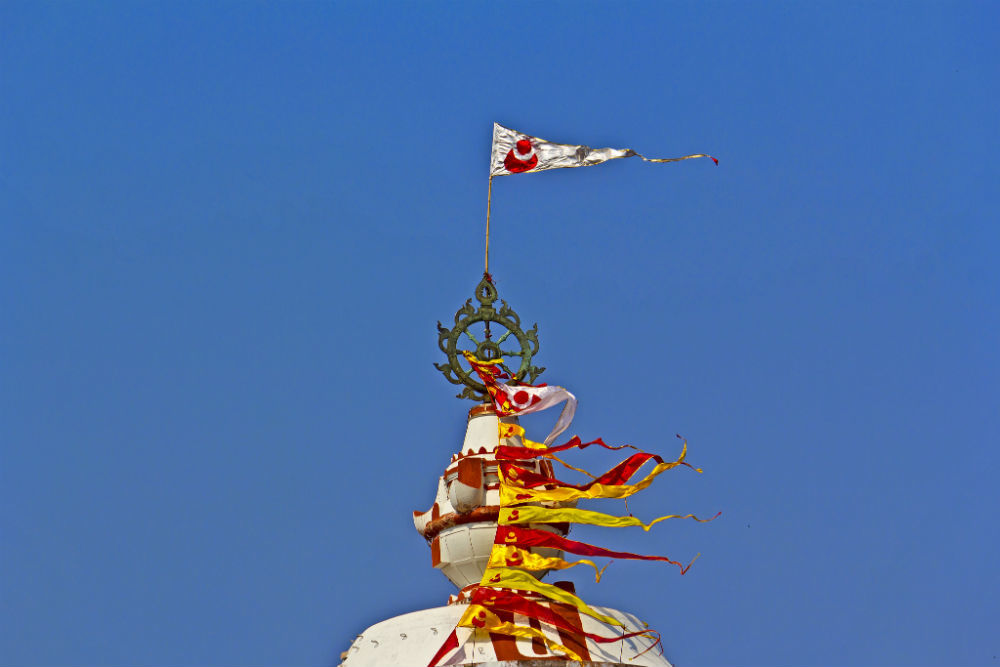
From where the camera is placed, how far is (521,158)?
1704 inches

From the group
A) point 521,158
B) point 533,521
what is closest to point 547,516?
point 533,521

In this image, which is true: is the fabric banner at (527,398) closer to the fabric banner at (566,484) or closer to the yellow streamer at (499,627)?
the fabric banner at (566,484)

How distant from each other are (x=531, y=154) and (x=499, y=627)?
1317 centimetres

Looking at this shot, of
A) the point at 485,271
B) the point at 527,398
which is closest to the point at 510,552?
the point at 527,398

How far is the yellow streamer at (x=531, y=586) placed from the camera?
3741 centimetres

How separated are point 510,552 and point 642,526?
3.18 meters

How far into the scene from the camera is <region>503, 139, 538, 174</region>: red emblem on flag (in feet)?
142

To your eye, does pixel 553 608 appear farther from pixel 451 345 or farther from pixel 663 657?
pixel 451 345

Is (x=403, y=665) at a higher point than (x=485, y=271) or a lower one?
lower

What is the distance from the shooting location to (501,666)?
36344 millimetres

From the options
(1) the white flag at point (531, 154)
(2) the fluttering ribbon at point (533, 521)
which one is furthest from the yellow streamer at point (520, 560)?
(1) the white flag at point (531, 154)

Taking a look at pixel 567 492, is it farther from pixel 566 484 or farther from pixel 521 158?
pixel 521 158

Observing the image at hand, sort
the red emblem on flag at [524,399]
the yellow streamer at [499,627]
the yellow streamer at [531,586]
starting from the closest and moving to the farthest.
Answer: the yellow streamer at [499,627]
the yellow streamer at [531,586]
the red emblem on flag at [524,399]

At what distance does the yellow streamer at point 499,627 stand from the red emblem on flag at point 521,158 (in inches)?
484
